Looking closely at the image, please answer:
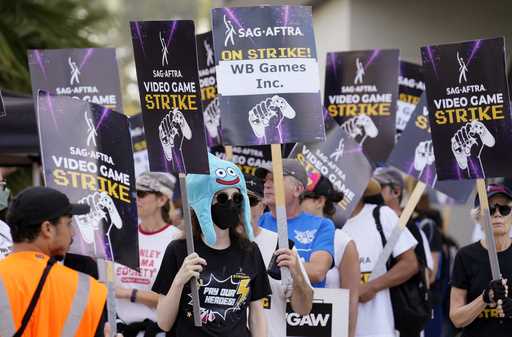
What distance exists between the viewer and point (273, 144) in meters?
6.22

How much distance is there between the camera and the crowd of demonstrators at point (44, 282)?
174 inches

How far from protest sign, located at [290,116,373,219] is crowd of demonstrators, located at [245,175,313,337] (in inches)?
48.3

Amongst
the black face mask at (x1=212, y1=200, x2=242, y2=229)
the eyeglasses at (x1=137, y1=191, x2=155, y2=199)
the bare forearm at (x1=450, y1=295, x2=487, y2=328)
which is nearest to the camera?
the black face mask at (x1=212, y1=200, x2=242, y2=229)

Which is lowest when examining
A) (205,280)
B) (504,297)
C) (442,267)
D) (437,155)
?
Result: (442,267)

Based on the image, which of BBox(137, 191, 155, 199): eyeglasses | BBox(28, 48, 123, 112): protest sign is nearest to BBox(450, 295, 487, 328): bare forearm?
BBox(137, 191, 155, 199): eyeglasses

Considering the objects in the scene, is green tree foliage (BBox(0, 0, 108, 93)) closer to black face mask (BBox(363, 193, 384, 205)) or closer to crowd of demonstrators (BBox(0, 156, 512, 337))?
crowd of demonstrators (BBox(0, 156, 512, 337))

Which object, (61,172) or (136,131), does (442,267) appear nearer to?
(136,131)

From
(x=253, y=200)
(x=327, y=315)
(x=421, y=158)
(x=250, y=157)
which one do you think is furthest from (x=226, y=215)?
(x=250, y=157)

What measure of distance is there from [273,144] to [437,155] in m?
1.10

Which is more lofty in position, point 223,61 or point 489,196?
Answer: point 223,61

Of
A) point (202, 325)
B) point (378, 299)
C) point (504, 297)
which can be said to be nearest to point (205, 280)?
point (202, 325)

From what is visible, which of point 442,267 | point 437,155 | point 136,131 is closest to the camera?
point 437,155

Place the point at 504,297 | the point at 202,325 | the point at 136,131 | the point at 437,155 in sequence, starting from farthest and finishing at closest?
1. the point at 136,131
2. the point at 437,155
3. the point at 504,297
4. the point at 202,325

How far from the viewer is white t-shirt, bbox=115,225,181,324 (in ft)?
24.2
